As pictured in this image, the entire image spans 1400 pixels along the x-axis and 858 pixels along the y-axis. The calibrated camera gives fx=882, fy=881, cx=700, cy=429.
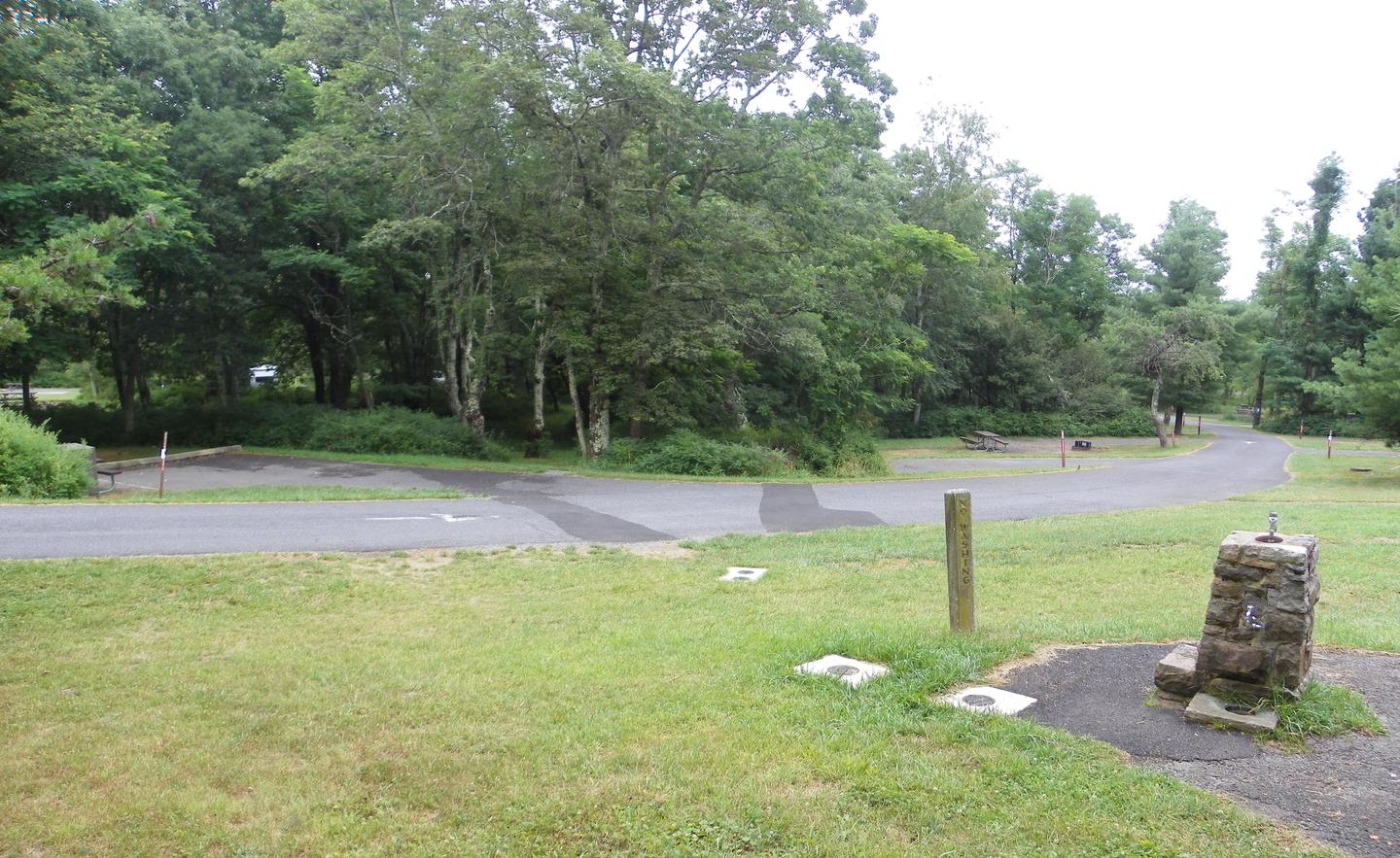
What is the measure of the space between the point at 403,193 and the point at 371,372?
58.4 feet

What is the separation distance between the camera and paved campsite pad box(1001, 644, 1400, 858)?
11.7 feet

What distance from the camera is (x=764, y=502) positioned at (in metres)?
15.3

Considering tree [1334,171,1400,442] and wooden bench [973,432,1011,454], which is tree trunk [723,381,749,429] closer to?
wooden bench [973,432,1011,454]

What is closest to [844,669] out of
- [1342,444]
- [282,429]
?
[282,429]

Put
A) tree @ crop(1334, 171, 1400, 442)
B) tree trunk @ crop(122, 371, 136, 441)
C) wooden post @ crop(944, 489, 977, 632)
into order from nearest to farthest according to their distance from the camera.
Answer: wooden post @ crop(944, 489, 977, 632) → tree @ crop(1334, 171, 1400, 442) → tree trunk @ crop(122, 371, 136, 441)

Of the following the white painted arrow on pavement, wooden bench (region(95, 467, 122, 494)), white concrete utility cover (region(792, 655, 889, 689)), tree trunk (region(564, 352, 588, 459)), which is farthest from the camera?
tree trunk (region(564, 352, 588, 459))

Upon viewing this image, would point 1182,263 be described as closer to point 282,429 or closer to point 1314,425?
point 1314,425

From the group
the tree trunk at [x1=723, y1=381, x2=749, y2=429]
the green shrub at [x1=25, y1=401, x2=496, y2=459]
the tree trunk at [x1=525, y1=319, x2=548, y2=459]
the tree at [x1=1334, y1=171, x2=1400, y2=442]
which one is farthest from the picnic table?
the green shrub at [x1=25, y1=401, x2=496, y2=459]

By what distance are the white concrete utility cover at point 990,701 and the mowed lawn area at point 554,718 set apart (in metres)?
0.15

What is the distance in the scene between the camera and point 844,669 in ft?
17.7

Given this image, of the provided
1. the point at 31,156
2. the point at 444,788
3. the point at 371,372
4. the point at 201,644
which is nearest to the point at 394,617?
the point at 201,644

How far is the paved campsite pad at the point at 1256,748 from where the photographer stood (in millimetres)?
3557

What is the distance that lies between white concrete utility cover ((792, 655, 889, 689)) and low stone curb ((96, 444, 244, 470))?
57.1 ft

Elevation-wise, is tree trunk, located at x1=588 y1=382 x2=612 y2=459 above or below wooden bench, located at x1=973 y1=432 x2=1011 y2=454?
above
